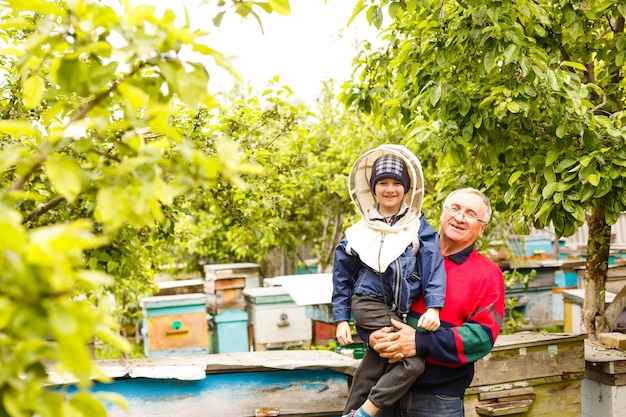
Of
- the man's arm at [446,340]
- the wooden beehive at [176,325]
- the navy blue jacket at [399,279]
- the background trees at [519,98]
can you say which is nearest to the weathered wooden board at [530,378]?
Answer: the background trees at [519,98]

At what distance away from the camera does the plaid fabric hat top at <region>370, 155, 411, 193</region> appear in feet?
8.75

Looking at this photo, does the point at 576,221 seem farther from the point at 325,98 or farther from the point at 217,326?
the point at 325,98

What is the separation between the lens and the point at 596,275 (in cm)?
419

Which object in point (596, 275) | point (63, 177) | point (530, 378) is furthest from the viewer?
point (596, 275)

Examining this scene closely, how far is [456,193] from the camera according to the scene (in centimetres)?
Answer: 274

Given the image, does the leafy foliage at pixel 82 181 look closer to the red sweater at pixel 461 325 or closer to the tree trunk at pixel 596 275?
the red sweater at pixel 461 325

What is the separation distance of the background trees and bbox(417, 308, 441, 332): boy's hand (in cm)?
71

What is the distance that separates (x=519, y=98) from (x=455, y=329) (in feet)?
3.47

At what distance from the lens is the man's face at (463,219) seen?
2.64 m

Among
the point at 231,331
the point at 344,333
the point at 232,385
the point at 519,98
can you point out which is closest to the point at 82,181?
the point at 344,333

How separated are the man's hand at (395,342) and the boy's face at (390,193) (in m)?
0.47

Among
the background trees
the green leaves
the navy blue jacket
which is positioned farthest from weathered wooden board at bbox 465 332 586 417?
the green leaves

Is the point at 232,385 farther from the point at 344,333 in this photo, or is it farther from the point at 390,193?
the point at 390,193

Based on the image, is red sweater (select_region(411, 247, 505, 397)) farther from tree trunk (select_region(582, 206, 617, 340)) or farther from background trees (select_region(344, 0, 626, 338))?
tree trunk (select_region(582, 206, 617, 340))
